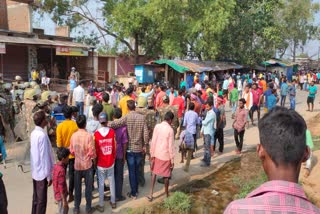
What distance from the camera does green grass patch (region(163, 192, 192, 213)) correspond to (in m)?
6.18

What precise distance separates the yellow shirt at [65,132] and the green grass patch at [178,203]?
205cm

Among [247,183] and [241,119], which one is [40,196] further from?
[241,119]

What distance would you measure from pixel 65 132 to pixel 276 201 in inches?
198

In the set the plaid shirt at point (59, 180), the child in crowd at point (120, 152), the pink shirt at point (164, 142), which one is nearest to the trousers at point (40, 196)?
the plaid shirt at point (59, 180)

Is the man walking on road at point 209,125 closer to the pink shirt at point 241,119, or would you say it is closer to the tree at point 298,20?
the pink shirt at point 241,119

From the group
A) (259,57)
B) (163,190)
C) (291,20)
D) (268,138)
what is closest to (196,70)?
(259,57)

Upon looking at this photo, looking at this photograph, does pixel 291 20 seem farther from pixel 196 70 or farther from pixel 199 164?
pixel 199 164

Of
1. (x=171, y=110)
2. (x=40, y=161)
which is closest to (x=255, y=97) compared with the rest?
(x=171, y=110)

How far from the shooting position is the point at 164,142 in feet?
→ 20.1

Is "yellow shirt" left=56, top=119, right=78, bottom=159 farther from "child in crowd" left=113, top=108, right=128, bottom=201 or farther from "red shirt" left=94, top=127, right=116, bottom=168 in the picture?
"child in crowd" left=113, top=108, right=128, bottom=201

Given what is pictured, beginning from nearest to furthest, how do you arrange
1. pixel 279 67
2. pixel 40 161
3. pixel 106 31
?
pixel 40 161
pixel 106 31
pixel 279 67

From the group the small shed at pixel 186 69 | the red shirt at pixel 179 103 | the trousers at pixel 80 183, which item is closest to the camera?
the trousers at pixel 80 183

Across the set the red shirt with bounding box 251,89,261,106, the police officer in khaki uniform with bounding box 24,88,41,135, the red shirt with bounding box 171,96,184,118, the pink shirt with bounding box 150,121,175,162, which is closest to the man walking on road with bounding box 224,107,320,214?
the pink shirt with bounding box 150,121,175,162

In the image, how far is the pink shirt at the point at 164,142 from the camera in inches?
240
